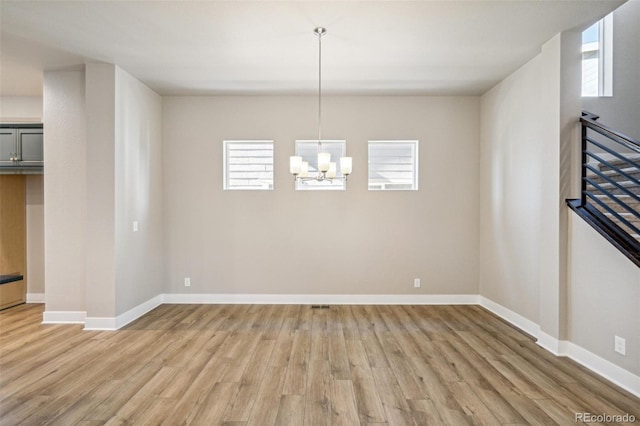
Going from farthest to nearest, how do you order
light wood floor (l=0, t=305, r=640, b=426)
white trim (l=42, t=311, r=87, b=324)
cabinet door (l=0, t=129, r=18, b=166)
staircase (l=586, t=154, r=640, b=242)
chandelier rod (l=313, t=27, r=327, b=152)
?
cabinet door (l=0, t=129, r=18, b=166), white trim (l=42, t=311, r=87, b=324), chandelier rod (l=313, t=27, r=327, b=152), staircase (l=586, t=154, r=640, b=242), light wood floor (l=0, t=305, r=640, b=426)

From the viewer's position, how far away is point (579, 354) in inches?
125

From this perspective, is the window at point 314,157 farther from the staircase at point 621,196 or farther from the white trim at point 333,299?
the staircase at point 621,196

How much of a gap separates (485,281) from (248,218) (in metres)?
3.56

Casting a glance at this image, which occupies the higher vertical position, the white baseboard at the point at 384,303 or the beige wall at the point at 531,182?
the beige wall at the point at 531,182

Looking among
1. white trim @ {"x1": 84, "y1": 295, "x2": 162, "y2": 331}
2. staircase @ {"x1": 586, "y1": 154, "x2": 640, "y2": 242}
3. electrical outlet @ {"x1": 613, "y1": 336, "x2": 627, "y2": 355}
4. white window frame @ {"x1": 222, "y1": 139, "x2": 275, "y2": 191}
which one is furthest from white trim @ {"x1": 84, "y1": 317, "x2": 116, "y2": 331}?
staircase @ {"x1": 586, "y1": 154, "x2": 640, "y2": 242}

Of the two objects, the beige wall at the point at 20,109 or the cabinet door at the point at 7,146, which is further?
the beige wall at the point at 20,109

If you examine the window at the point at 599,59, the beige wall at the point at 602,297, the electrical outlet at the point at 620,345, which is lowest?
the electrical outlet at the point at 620,345

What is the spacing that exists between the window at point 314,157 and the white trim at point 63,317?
323 centimetres

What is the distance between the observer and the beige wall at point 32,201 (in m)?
5.10

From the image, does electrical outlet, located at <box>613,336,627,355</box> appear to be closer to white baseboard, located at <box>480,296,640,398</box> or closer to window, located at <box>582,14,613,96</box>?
white baseboard, located at <box>480,296,640,398</box>

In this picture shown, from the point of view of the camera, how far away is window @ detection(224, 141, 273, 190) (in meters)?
5.28

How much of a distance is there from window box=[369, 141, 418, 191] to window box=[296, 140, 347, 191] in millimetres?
453

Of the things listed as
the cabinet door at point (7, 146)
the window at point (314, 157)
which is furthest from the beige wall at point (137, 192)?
the window at point (314, 157)

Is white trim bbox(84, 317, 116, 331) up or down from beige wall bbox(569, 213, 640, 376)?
down
